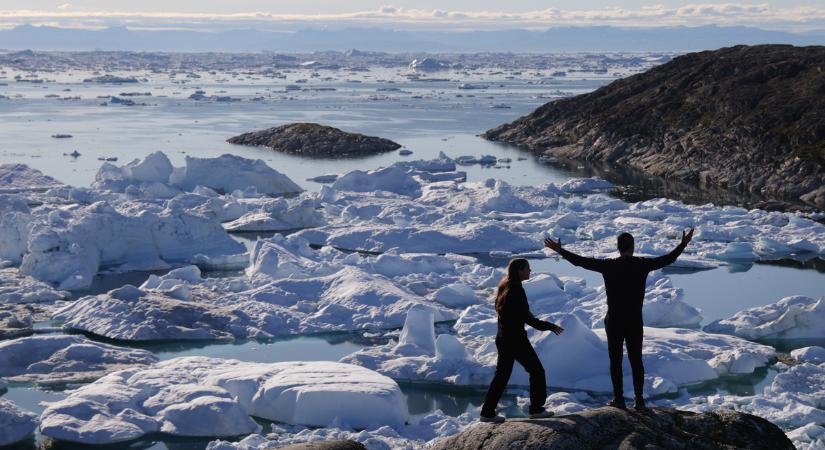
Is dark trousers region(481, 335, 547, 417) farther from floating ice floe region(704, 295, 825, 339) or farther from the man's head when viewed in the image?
floating ice floe region(704, 295, 825, 339)

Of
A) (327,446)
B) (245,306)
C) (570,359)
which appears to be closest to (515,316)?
(327,446)

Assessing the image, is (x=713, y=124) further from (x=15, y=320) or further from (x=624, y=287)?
(x=624, y=287)

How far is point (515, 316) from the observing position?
298 inches

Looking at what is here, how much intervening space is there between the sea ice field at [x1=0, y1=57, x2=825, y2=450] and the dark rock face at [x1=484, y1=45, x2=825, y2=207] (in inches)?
81.6

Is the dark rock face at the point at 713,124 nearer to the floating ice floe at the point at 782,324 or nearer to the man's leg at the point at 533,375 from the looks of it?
the floating ice floe at the point at 782,324

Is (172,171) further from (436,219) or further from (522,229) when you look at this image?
(522,229)

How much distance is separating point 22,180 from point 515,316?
25.1 meters

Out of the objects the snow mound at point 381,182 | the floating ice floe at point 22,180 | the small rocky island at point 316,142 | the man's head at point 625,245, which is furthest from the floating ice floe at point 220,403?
the small rocky island at point 316,142

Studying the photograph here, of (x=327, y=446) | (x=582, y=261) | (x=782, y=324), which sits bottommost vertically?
(x=782, y=324)

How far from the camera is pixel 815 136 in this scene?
33.7 meters

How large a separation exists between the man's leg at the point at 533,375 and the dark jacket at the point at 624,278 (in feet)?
2.00

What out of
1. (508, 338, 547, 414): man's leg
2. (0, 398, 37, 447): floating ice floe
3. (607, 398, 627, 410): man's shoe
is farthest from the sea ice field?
(607, 398, 627, 410): man's shoe

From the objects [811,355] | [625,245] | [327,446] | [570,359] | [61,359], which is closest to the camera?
[625,245]

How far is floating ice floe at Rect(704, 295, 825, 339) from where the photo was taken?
1558 centimetres
